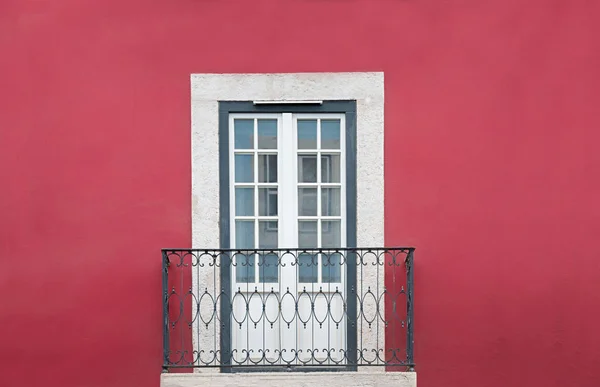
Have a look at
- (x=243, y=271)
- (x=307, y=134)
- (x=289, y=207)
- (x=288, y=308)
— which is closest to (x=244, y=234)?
(x=243, y=271)

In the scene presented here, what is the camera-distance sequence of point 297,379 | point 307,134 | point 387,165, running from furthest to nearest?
point 307,134
point 387,165
point 297,379

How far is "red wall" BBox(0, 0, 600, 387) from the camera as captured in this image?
8.06 metres

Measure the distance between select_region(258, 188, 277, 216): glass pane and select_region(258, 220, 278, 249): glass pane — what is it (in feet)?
0.28

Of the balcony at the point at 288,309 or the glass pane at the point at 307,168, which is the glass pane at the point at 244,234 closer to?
the balcony at the point at 288,309

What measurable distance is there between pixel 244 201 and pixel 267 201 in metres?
0.22

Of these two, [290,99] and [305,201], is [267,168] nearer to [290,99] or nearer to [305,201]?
[305,201]

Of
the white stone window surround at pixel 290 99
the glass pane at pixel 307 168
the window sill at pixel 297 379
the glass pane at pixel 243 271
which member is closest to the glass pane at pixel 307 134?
the glass pane at pixel 307 168

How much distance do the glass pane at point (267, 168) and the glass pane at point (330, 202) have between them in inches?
19.7

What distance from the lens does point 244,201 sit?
27.3ft

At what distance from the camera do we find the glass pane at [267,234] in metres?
8.30

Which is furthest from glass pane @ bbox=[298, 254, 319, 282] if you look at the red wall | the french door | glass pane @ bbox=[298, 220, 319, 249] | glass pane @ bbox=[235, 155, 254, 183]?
glass pane @ bbox=[235, 155, 254, 183]

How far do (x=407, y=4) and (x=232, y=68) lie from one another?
5.83 ft
